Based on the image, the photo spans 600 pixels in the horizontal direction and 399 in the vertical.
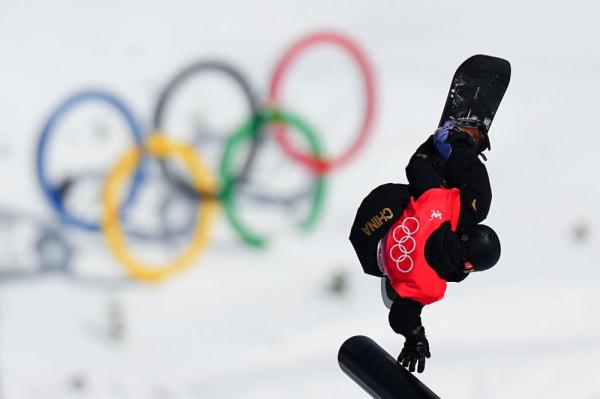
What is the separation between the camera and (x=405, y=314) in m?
1.46

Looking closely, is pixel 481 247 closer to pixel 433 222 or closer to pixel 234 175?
pixel 433 222

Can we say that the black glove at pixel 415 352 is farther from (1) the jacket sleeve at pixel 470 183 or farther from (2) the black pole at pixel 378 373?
(1) the jacket sleeve at pixel 470 183

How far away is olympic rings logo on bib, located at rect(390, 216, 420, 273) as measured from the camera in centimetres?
140

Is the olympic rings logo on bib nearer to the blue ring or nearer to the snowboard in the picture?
the snowboard

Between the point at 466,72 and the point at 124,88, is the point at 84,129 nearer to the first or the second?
the point at 124,88

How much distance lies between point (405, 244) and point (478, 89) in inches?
12.9

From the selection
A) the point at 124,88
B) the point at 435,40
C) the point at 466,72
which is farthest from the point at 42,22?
the point at 466,72

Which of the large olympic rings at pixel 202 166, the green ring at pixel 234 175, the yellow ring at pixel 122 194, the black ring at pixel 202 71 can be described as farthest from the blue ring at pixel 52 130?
the green ring at pixel 234 175

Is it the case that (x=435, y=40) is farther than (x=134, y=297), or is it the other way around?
(x=134, y=297)

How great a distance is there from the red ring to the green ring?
105mm

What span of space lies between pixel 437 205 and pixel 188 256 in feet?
26.2

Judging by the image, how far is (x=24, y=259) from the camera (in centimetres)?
915

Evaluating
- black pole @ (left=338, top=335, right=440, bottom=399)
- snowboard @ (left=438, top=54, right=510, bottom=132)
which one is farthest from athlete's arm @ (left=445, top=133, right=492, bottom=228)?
black pole @ (left=338, top=335, right=440, bottom=399)

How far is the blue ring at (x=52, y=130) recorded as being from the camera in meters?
8.80
